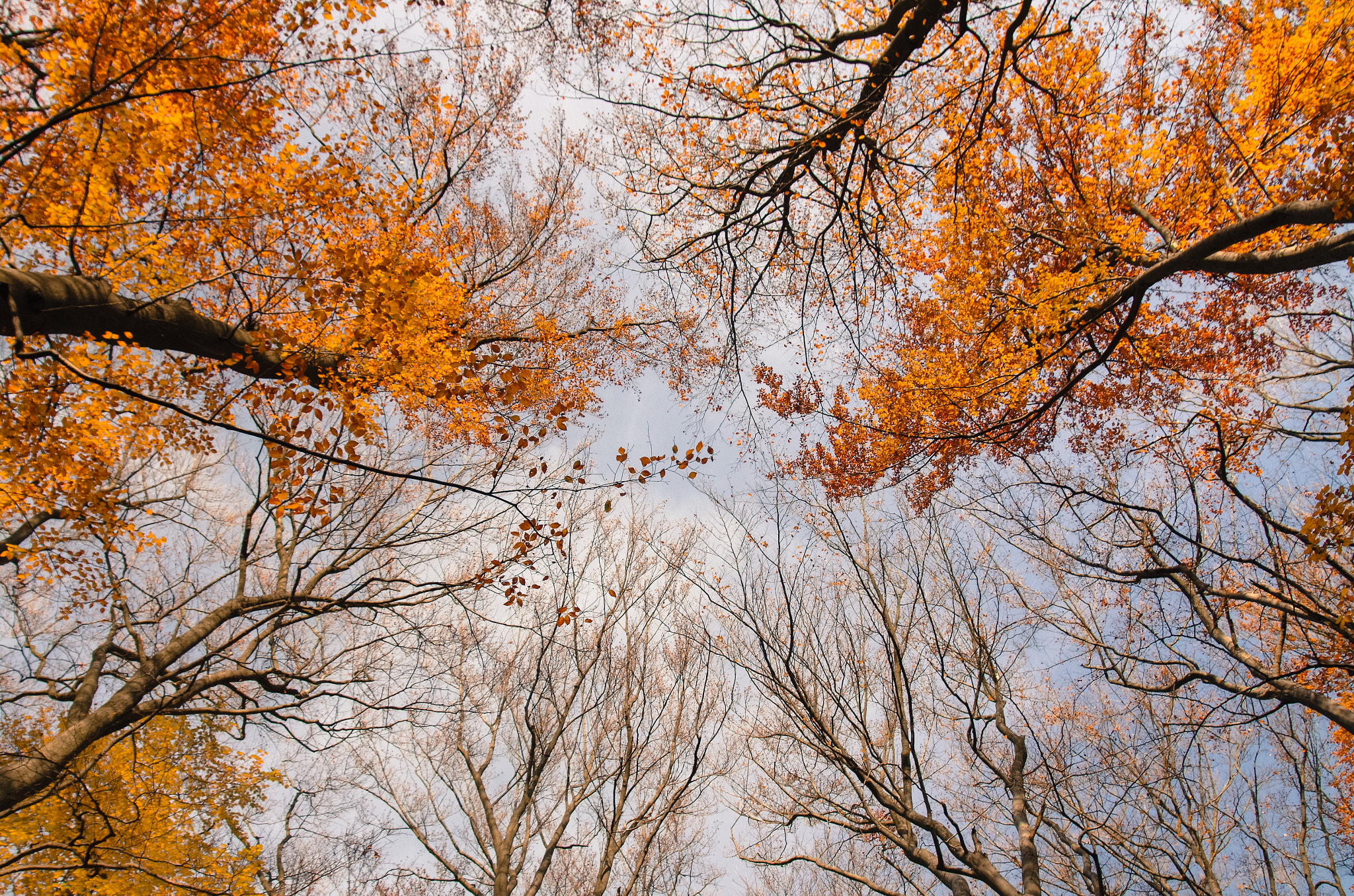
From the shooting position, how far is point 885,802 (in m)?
4.84

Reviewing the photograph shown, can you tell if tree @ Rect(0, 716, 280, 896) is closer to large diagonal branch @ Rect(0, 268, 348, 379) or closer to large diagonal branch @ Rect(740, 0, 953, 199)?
large diagonal branch @ Rect(0, 268, 348, 379)

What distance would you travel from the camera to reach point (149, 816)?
24.5 feet

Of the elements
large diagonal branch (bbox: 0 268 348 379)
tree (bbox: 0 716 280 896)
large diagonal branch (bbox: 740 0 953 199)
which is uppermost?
large diagonal branch (bbox: 740 0 953 199)

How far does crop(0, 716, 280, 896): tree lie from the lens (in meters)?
6.61

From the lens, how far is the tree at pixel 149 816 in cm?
661

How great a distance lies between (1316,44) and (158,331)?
39.0 ft

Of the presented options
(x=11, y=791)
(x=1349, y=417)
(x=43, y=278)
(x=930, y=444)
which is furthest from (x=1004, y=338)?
(x=11, y=791)

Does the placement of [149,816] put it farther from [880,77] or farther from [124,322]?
[880,77]

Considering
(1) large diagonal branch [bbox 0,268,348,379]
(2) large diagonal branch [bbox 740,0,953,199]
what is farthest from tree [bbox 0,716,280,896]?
(2) large diagonal branch [bbox 740,0,953,199]

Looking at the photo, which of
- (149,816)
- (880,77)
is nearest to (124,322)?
(880,77)

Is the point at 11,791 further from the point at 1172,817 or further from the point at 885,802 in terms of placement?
the point at 1172,817

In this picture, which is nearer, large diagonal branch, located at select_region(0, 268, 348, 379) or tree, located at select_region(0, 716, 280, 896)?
large diagonal branch, located at select_region(0, 268, 348, 379)

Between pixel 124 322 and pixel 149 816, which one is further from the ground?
pixel 124 322

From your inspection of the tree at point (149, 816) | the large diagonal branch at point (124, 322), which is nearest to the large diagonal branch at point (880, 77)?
the large diagonal branch at point (124, 322)
